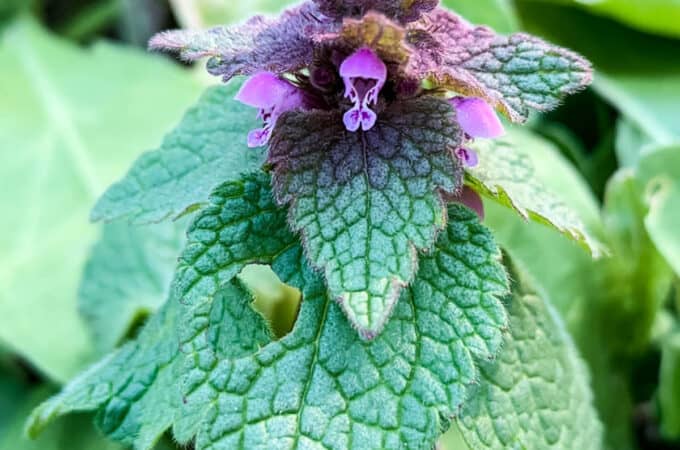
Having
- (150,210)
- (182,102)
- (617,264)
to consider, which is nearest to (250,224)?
(150,210)

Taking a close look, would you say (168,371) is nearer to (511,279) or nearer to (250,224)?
(250,224)

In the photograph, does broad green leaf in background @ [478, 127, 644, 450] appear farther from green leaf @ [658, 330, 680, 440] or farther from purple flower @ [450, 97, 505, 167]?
purple flower @ [450, 97, 505, 167]

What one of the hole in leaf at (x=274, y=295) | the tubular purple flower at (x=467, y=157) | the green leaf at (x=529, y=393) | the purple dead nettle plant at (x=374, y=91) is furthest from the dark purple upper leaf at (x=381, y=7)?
the hole in leaf at (x=274, y=295)

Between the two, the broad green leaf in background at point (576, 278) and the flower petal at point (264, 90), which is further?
the broad green leaf in background at point (576, 278)

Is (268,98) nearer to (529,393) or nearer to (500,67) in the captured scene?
(500,67)

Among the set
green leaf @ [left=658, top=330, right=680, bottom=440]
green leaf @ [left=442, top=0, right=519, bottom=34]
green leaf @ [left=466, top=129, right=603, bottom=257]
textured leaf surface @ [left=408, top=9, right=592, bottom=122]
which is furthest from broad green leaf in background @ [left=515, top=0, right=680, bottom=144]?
textured leaf surface @ [left=408, top=9, right=592, bottom=122]

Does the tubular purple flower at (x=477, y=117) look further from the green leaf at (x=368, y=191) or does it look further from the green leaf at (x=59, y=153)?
the green leaf at (x=59, y=153)
